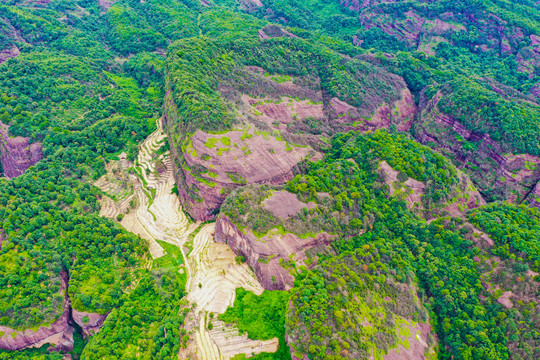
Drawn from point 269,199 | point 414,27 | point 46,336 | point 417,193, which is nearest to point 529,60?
point 414,27

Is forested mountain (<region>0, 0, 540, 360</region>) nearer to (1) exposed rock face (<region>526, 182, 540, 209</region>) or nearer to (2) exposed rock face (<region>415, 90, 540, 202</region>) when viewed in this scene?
(1) exposed rock face (<region>526, 182, 540, 209</region>)

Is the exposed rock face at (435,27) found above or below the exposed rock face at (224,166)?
above

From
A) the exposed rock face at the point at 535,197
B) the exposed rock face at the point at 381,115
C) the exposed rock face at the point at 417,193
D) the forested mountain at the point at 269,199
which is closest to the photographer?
the forested mountain at the point at 269,199

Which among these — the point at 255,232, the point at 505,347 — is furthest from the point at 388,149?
the point at 505,347

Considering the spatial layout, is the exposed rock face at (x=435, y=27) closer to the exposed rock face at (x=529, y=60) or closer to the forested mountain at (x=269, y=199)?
the forested mountain at (x=269, y=199)

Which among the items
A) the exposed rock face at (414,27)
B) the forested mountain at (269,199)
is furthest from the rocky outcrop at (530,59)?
the exposed rock face at (414,27)

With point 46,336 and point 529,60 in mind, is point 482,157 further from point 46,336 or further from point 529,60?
point 46,336
